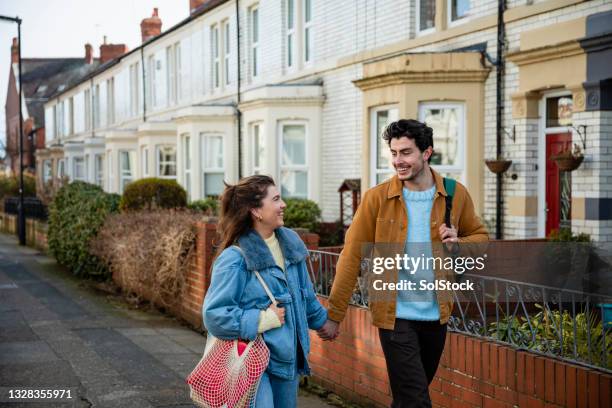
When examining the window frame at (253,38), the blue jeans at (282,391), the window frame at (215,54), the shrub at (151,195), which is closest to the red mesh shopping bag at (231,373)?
the blue jeans at (282,391)

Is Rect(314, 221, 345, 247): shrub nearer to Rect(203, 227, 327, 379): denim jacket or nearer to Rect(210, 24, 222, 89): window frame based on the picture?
Rect(210, 24, 222, 89): window frame

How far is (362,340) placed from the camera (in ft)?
21.7

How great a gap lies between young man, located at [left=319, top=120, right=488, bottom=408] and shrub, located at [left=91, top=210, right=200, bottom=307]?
622 cm

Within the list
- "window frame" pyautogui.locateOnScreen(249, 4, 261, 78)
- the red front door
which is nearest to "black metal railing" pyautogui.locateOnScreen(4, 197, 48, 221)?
"window frame" pyautogui.locateOnScreen(249, 4, 261, 78)

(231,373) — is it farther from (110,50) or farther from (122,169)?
(110,50)

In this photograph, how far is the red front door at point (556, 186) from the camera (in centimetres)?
1111

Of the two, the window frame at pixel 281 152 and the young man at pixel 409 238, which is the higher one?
the window frame at pixel 281 152

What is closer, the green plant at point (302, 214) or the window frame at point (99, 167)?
the green plant at point (302, 214)

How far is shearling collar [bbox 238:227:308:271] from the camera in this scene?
426cm

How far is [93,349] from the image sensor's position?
A: 29.1ft

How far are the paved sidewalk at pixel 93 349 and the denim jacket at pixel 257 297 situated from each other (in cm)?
258

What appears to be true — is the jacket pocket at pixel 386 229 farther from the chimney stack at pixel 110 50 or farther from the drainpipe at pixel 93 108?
the chimney stack at pixel 110 50

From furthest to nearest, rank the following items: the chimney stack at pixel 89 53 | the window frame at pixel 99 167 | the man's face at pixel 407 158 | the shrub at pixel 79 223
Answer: the chimney stack at pixel 89 53 < the window frame at pixel 99 167 < the shrub at pixel 79 223 < the man's face at pixel 407 158

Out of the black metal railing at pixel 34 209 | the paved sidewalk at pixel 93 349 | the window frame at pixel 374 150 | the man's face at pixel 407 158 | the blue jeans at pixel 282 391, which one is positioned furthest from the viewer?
the black metal railing at pixel 34 209
